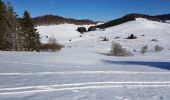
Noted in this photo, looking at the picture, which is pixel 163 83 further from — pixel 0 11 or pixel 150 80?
pixel 0 11

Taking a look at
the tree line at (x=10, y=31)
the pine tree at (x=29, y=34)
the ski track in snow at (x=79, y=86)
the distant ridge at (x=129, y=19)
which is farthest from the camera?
the distant ridge at (x=129, y=19)

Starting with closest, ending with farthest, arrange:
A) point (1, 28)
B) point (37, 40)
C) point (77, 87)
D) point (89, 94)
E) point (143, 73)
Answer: point (89, 94)
point (77, 87)
point (143, 73)
point (1, 28)
point (37, 40)

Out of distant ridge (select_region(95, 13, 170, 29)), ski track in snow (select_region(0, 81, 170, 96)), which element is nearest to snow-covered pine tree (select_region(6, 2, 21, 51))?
ski track in snow (select_region(0, 81, 170, 96))

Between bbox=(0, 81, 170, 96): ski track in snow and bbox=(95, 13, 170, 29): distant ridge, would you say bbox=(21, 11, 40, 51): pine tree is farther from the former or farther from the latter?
bbox=(95, 13, 170, 29): distant ridge

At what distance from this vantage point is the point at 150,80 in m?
16.7

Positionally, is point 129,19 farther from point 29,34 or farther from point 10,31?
point 10,31

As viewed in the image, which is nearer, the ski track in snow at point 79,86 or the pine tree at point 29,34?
the ski track in snow at point 79,86

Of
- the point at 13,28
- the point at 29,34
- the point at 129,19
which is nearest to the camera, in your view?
the point at 13,28

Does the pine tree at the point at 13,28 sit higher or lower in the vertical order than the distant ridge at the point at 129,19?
lower

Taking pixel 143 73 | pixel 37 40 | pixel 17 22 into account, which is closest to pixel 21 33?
pixel 17 22

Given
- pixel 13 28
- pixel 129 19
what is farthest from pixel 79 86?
pixel 129 19

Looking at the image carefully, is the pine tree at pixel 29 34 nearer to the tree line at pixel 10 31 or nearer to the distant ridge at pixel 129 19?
the tree line at pixel 10 31

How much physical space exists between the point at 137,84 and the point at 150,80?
1.66 meters

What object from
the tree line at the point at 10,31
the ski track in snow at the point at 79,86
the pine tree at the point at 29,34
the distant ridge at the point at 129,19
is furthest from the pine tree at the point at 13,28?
the distant ridge at the point at 129,19
